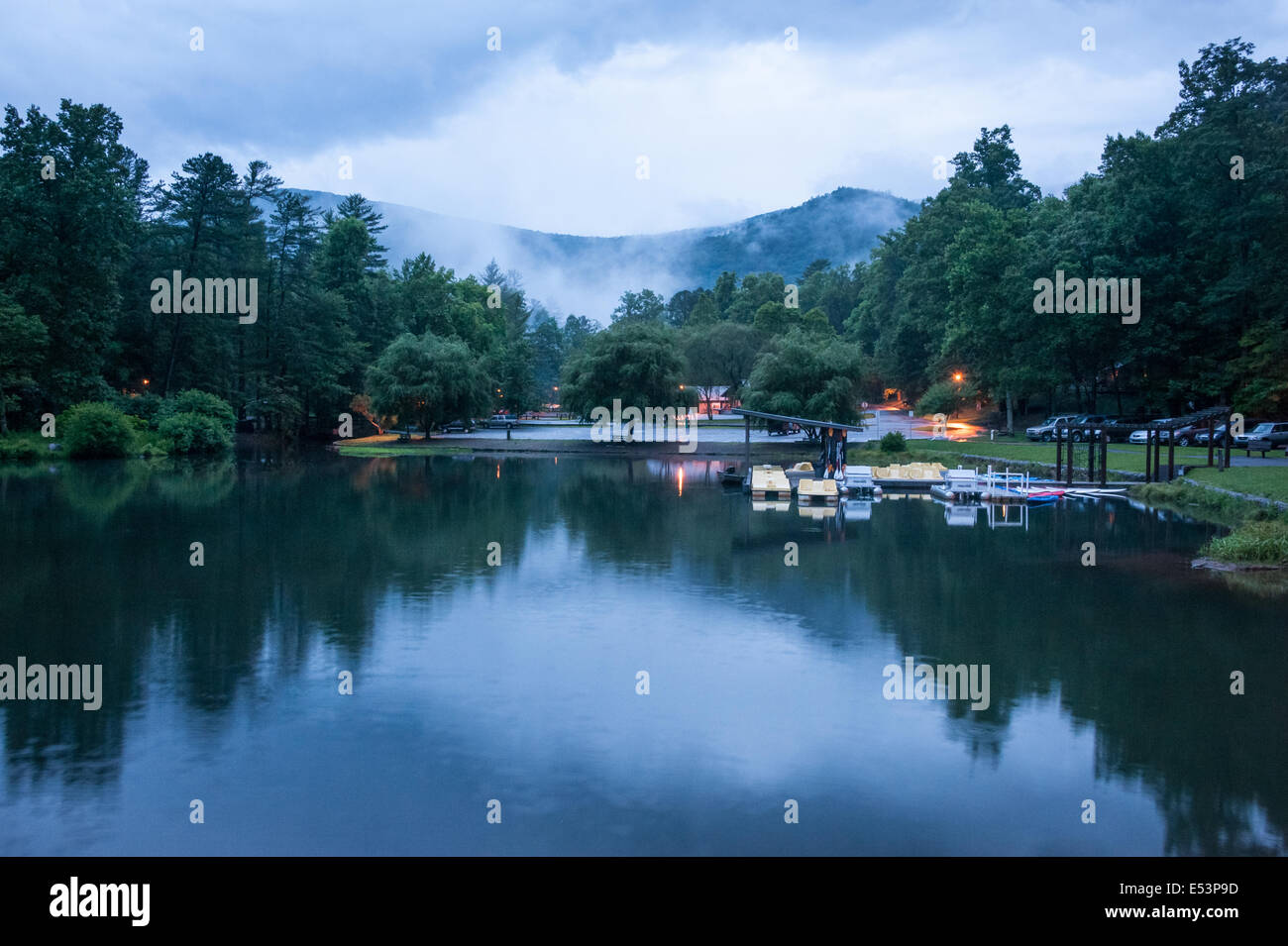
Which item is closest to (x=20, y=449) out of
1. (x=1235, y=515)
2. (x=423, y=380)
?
(x=423, y=380)

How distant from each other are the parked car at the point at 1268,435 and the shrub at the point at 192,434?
5497cm

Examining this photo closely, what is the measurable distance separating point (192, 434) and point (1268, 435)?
56677 millimetres

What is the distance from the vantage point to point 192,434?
6153 centimetres

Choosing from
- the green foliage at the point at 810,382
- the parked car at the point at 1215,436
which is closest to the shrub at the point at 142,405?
the green foliage at the point at 810,382

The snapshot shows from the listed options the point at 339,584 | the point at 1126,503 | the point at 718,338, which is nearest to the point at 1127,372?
the point at 1126,503

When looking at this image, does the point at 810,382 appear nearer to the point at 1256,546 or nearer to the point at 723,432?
the point at 723,432

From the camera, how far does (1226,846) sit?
367 inches

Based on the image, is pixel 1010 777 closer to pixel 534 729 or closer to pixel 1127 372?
pixel 534 729

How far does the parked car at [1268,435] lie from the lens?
47438mm

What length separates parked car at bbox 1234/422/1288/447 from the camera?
47.4 meters

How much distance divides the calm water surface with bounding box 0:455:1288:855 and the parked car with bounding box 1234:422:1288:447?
23.8 meters

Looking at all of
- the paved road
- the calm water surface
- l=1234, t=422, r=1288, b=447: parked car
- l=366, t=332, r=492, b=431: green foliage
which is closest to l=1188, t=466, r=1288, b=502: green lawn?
the calm water surface

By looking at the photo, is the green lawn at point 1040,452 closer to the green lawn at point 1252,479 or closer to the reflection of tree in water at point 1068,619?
the green lawn at point 1252,479

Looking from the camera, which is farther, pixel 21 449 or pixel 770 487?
pixel 21 449
